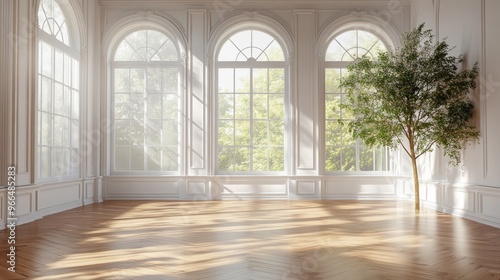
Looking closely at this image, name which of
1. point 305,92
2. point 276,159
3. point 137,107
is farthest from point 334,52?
point 137,107

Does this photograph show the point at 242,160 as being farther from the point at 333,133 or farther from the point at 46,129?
the point at 46,129

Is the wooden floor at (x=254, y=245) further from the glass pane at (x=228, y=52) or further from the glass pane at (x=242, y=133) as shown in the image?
the glass pane at (x=228, y=52)

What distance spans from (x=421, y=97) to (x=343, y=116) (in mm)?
2311

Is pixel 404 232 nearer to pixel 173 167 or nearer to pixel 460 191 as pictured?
pixel 460 191

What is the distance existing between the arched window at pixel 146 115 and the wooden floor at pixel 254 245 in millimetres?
1938

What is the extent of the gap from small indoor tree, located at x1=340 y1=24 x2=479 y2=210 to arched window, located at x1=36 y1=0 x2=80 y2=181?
4844 millimetres

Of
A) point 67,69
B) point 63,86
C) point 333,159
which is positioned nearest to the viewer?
point 63,86

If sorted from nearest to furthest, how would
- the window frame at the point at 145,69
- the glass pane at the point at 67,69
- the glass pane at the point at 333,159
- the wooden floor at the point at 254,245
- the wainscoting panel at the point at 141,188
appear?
1. the wooden floor at the point at 254,245
2. the glass pane at the point at 67,69
3. the wainscoting panel at the point at 141,188
4. the window frame at the point at 145,69
5. the glass pane at the point at 333,159

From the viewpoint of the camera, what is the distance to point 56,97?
673 centimetres

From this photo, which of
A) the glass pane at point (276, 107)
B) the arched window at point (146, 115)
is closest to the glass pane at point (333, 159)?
the glass pane at point (276, 107)

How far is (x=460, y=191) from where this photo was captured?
20.4 ft

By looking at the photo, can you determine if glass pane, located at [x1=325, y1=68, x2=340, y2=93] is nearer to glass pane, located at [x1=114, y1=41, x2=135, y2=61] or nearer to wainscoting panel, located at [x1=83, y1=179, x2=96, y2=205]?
glass pane, located at [x1=114, y1=41, x2=135, y2=61]

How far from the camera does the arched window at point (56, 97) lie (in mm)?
6273

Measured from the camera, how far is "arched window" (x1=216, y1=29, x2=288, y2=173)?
8594mm
